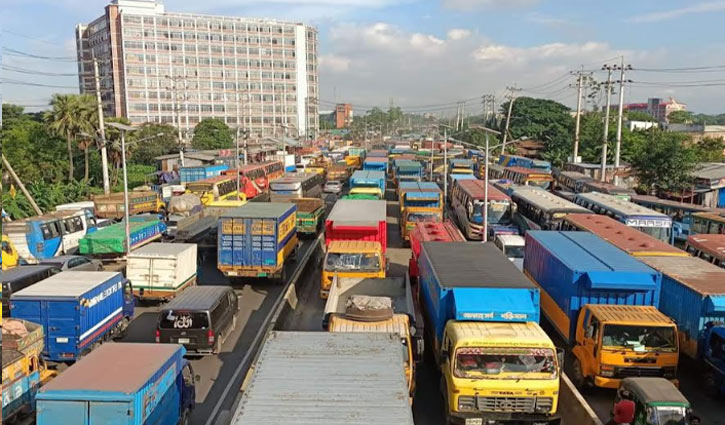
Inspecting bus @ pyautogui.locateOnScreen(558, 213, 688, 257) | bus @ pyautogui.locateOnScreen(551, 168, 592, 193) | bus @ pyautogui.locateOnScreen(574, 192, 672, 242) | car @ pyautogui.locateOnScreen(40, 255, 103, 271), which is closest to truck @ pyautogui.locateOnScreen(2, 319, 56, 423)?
car @ pyautogui.locateOnScreen(40, 255, 103, 271)

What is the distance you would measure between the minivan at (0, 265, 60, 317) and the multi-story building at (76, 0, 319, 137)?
99162 millimetres

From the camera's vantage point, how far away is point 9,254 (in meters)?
23.3

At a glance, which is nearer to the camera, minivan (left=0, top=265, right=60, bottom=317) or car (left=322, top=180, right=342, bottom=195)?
minivan (left=0, top=265, right=60, bottom=317)

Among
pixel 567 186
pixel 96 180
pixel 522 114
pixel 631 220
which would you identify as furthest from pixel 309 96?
pixel 631 220

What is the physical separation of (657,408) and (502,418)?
2986mm

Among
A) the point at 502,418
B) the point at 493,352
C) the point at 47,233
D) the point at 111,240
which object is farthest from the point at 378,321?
the point at 47,233

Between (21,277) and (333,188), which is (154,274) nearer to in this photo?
(21,277)

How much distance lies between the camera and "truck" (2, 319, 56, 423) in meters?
11.4

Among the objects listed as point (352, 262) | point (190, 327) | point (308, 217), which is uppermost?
point (352, 262)

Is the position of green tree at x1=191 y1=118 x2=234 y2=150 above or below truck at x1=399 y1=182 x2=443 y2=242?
above

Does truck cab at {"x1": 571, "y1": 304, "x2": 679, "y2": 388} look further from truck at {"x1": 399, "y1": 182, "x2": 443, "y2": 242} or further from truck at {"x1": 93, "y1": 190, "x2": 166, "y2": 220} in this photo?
truck at {"x1": 93, "y1": 190, "x2": 166, "y2": 220}

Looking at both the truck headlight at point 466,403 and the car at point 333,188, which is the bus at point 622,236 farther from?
the car at point 333,188

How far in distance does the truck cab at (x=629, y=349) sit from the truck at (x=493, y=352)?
6.55 ft

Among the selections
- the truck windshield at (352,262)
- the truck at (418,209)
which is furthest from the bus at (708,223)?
the truck windshield at (352,262)
